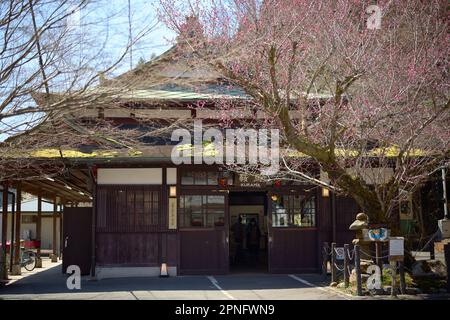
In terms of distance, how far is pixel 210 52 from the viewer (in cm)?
1081

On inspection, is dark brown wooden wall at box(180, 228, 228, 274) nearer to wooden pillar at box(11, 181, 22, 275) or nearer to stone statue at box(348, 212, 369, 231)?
stone statue at box(348, 212, 369, 231)

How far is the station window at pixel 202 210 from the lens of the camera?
1616cm

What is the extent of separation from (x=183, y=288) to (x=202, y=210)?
3507 millimetres

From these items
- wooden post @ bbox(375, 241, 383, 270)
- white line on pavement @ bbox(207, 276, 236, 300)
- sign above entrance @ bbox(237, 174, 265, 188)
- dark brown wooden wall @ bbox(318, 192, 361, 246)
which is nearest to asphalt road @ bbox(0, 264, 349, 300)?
white line on pavement @ bbox(207, 276, 236, 300)

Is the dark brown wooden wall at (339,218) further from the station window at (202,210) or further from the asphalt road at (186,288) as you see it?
the station window at (202,210)

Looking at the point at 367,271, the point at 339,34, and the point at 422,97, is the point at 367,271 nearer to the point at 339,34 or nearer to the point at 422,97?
the point at 422,97

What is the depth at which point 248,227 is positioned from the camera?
2259 cm

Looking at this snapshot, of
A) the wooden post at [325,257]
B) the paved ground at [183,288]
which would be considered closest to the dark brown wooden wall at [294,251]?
the paved ground at [183,288]

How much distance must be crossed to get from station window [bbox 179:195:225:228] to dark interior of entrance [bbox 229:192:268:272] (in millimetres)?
4278

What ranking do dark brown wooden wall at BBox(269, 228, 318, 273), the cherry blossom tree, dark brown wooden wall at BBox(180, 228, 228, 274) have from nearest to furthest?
the cherry blossom tree < dark brown wooden wall at BBox(180, 228, 228, 274) < dark brown wooden wall at BBox(269, 228, 318, 273)

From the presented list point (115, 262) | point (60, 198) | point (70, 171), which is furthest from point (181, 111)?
point (60, 198)

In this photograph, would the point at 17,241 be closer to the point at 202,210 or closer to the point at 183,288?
the point at 202,210

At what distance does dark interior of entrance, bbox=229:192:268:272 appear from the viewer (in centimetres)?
2095

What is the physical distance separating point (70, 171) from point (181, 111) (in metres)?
4.02
